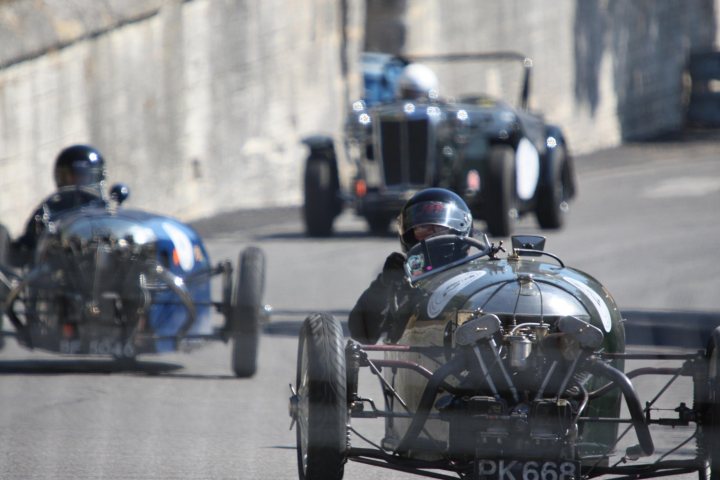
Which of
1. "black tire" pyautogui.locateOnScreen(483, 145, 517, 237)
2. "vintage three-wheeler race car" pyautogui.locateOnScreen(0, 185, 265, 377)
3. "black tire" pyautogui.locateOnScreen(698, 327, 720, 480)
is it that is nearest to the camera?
"black tire" pyautogui.locateOnScreen(698, 327, 720, 480)

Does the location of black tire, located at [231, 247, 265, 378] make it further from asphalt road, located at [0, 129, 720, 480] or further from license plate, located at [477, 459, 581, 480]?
license plate, located at [477, 459, 581, 480]

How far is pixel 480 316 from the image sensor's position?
5.73m

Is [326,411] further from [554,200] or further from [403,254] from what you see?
[554,200]

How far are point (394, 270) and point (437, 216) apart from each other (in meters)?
0.40

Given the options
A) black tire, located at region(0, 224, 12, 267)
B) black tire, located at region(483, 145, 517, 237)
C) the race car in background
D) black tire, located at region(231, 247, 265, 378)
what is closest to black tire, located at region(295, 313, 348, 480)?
black tire, located at region(231, 247, 265, 378)

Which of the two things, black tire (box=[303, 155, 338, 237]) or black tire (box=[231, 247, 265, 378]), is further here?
black tire (box=[303, 155, 338, 237])

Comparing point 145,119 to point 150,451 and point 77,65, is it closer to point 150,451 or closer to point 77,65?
point 77,65

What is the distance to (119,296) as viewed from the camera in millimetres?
9555

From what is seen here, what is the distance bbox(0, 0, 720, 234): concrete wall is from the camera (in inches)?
658

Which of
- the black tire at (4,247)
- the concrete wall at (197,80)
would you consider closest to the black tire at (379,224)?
the concrete wall at (197,80)

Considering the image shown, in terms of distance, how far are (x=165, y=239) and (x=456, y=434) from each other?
4.69m

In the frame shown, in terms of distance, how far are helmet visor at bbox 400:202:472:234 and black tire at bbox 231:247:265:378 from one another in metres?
2.51

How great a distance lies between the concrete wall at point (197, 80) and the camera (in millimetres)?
16719

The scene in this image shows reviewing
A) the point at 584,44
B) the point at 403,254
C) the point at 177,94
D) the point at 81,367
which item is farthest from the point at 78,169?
the point at 584,44
